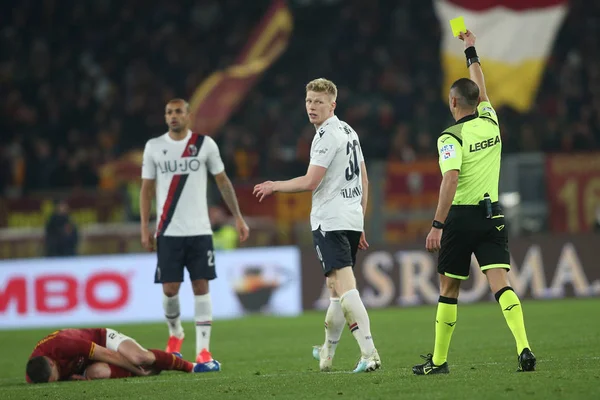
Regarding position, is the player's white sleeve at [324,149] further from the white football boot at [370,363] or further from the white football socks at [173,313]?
the white football socks at [173,313]

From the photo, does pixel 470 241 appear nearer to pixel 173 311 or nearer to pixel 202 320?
pixel 202 320

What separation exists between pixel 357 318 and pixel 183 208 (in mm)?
2499

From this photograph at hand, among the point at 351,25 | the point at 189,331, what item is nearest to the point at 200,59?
the point at 351,25

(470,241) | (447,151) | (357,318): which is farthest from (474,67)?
(357,318)

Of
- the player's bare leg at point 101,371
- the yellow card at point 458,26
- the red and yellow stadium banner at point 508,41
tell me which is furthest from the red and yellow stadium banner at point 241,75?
the yellow card at point 458,26

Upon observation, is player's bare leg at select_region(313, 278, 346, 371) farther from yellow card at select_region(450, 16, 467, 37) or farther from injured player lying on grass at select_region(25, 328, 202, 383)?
yellow card at select_region(450, 16, 467, 37)

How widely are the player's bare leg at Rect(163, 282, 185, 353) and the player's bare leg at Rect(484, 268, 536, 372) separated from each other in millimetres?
3347

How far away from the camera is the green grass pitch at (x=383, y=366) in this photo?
24.4 feet

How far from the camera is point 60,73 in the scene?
90.6 ft

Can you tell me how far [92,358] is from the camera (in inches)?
373

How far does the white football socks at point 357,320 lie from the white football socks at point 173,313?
2488mm

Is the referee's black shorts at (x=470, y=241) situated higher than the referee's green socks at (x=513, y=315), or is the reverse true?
the referee's black shorts at (x=470, y=241)

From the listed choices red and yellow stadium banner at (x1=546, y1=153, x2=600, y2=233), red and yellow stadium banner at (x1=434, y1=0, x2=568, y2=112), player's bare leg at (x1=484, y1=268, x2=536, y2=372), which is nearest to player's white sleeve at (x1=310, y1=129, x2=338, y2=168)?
player's bare leg at (x1=484, y1=268, x2=536, y2=372)

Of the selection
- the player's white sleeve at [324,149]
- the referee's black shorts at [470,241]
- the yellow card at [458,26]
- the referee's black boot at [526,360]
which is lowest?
the referee's black boot at [526,360]
